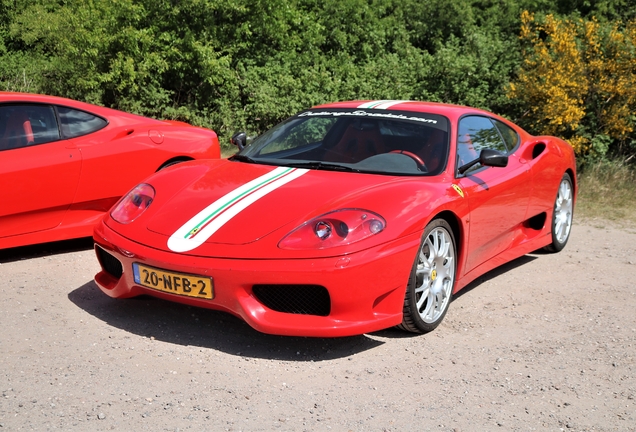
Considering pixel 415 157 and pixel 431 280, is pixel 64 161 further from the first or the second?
pixel 431 280

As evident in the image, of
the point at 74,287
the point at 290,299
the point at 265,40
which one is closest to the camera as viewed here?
the point at 290,299

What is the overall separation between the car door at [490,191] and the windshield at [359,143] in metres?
0.21

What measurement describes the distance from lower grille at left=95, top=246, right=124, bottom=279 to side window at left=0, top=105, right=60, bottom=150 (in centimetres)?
160

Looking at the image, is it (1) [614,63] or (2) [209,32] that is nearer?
(1) [614,63]

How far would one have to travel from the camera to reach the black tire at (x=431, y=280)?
439 centimetres

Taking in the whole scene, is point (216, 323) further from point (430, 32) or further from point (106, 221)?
point (430, 32)

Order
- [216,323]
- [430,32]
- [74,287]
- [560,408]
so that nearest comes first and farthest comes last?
[560,408], [216,323], [74,287], [430,32]

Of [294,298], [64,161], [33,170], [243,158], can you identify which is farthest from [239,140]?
[294,298]

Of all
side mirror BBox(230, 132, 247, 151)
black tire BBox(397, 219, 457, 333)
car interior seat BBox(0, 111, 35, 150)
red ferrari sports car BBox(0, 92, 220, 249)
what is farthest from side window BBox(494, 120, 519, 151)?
car interior seat BBox(0, 111, 35, 150)

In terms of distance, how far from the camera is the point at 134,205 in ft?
15.9

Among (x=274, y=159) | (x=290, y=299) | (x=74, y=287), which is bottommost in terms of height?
(x=74, y=287)

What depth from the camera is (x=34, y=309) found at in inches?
189

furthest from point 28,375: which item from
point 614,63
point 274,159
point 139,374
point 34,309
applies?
A: point 614,63

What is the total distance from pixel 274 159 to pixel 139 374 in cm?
196
